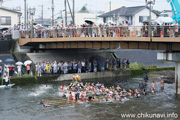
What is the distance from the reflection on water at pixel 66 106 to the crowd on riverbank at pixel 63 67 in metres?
5.11

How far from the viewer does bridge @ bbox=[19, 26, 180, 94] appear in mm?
27202

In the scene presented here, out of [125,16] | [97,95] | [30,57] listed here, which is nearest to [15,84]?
[30,57]

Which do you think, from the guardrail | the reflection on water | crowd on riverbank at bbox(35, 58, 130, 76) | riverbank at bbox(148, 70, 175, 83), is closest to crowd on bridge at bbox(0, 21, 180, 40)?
the guardrail

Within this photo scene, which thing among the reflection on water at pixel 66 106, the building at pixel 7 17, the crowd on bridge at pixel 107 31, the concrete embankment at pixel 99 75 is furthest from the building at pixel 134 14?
the reflection on water at pixel 66 106

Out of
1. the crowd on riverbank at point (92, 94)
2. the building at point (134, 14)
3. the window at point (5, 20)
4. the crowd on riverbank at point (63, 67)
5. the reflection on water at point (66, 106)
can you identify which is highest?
the building at point (134, 14)

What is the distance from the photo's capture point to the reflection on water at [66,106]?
2188cm

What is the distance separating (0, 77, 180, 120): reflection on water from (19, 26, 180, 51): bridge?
501cm

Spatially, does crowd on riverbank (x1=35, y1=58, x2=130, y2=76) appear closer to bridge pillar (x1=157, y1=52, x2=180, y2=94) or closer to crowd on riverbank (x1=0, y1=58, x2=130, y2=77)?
crowd on riverbank (x1=0, y1=58, x2=130, y2=77)

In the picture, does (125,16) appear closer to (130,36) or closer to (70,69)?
(70,69)

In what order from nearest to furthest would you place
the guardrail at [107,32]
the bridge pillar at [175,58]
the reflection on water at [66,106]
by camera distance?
the reflection on water at [66,106]
the guardrail at [107,32]
the bridge pillar at [175,58]

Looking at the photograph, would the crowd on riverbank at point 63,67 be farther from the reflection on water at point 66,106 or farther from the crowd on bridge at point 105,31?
the reflection on water at point 66,106

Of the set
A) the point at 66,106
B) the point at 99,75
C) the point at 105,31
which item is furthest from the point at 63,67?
the point at 66,106

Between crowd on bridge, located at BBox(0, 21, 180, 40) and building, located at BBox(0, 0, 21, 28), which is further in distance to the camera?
building, located at BBox(0, 0, 21, 28)

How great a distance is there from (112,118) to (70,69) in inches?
698
